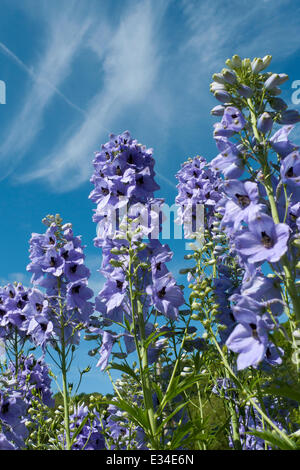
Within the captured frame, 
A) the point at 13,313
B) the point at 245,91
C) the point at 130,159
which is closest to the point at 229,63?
the point at 245,91

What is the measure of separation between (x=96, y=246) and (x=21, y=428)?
191cm

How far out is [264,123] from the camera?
11.1ft

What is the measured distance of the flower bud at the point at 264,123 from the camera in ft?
11.1

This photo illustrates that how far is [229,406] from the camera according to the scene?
409 cm

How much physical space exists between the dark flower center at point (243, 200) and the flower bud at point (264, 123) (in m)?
0.64

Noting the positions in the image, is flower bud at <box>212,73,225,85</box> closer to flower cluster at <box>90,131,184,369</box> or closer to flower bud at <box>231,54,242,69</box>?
flower bud at <box>231,54,242,69</box>

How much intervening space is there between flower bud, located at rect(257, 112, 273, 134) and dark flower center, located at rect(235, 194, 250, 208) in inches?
25.3

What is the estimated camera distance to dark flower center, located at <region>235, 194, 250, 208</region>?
126 inches

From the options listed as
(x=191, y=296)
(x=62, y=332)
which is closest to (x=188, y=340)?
(x=191, y=296)

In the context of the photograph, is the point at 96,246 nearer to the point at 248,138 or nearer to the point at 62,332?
the point at 62,332

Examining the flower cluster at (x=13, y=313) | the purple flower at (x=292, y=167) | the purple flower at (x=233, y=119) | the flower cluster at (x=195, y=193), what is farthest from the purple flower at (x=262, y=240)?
the flower cluster at (x=13, y=313)

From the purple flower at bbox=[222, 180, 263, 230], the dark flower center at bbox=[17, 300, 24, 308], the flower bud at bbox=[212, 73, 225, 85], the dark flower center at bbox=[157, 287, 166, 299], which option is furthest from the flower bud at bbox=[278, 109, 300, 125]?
the dark flower center at bbox=[17, 300, 24, 308]

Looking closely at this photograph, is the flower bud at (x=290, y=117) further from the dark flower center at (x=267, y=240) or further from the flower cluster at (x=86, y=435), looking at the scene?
the flower cluster at (x=86, y=435)

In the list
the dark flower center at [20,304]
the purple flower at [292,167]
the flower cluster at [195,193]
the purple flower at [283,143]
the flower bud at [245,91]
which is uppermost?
the flower cluster at [195,193]
